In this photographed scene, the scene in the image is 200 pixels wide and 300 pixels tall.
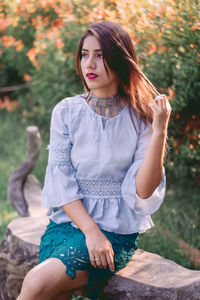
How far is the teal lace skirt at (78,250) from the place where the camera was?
196 cm

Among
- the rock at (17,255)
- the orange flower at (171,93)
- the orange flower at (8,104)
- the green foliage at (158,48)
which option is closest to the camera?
the rock at (17,255)

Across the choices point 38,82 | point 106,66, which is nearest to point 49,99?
point 38,82

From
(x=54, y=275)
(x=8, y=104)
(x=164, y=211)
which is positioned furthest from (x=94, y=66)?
(x=8, y=104)

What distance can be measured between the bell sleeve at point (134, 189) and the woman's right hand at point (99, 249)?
0.25 meters

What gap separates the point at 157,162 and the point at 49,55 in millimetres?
3604

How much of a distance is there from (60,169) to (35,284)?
59 cm

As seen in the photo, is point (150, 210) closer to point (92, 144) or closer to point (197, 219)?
point (92, 144)

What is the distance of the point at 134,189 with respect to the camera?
2.09 m

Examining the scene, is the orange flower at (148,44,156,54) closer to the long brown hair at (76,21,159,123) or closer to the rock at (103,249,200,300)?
the long brown hair at (76,21,159,123)

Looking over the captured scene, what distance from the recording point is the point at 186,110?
3.42m

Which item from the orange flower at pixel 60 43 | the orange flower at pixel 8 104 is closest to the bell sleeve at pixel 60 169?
the orange flower at pixel 60 43

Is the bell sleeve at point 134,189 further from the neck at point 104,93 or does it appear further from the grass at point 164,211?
the grass at point 164,211

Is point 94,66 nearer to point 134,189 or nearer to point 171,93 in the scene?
point 134,189

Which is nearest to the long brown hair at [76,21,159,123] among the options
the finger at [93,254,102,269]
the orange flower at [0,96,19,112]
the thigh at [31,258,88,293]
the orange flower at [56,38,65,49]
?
the finger at [93,254,102,269]
